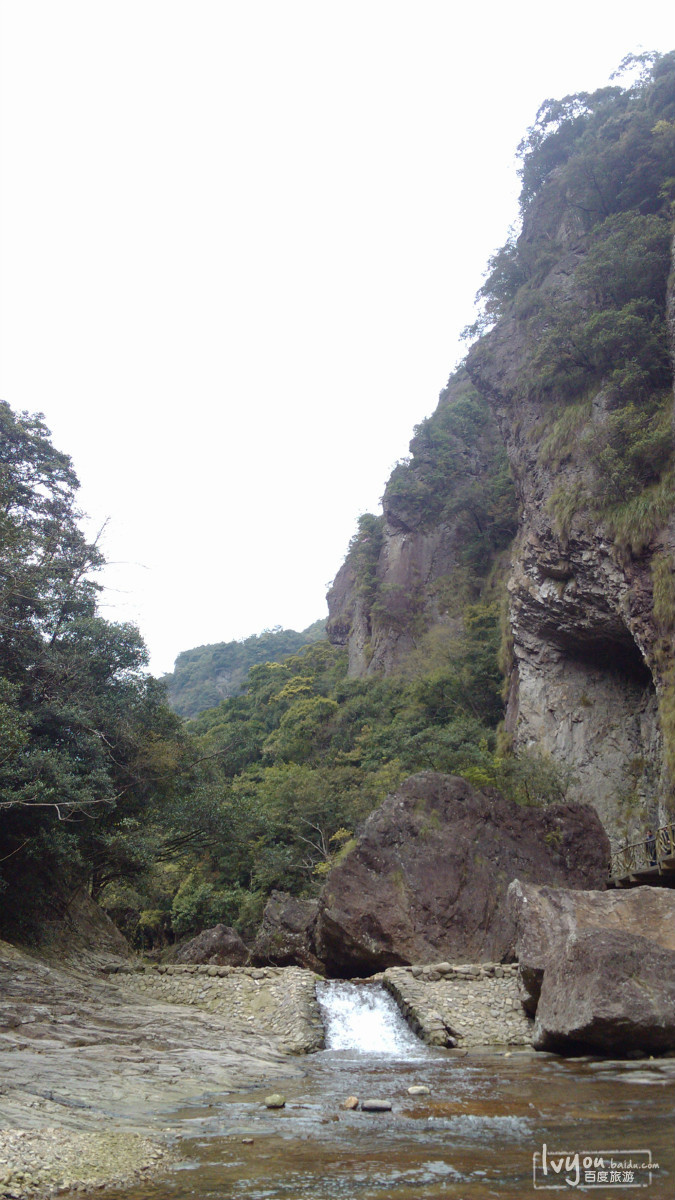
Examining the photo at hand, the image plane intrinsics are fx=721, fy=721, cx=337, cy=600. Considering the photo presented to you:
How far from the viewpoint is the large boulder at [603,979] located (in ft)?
28.9

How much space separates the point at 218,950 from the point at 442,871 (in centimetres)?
685

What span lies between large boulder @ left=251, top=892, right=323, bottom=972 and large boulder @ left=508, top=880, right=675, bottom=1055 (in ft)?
25.4

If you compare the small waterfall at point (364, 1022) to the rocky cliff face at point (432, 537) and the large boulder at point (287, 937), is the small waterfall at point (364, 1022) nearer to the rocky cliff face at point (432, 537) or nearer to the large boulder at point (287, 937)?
the large boulder at point (287, 937)

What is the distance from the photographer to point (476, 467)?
48844mm

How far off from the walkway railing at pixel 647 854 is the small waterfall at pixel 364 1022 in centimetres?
724

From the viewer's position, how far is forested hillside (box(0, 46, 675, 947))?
15.9 metres

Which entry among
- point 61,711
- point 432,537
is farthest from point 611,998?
point 432,537

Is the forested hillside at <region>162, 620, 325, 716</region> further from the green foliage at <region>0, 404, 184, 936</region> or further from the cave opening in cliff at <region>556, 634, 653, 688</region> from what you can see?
the green foliage at <region>0, 404, 184, 936</region>

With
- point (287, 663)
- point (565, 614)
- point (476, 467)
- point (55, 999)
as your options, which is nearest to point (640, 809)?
point (565, 614)

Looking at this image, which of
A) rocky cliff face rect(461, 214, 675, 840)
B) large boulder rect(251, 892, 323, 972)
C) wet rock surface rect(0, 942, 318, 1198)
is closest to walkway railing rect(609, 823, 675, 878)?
rocky cliff face rect(461, 214, 675, 840)

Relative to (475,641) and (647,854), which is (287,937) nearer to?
(647,854)

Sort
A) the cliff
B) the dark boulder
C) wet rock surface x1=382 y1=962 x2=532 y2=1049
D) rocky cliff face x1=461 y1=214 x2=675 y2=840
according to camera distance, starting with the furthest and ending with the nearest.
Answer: the cliff
rocky cliff face x1=461 y1=214 x2=675 y2=840
wet rock surface x1=382 y1=962 x2=532 y2=1049
the dark boulder

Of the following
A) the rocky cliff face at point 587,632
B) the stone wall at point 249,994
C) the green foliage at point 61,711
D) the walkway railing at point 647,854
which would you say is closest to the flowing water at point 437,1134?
the stone wall at point 249,994

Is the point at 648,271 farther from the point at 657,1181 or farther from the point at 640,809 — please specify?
the point at 657,1181
